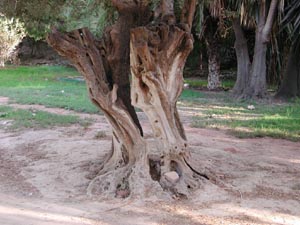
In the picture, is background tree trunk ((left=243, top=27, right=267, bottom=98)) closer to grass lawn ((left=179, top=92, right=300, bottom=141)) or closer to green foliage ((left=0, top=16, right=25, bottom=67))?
grass lawn ((left=179, top=92, right=300, bottom=141))

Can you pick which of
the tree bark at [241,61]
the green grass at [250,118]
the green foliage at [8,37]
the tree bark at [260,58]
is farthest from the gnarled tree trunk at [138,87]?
the green foliage at [8,37]

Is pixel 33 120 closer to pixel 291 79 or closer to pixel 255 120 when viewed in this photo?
pixel 255 120

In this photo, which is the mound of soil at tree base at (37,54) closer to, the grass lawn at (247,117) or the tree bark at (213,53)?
the tree bark at (213,53)

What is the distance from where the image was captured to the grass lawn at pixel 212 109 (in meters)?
9.30

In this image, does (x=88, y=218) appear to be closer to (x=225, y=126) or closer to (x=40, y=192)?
(x=40, y=192)

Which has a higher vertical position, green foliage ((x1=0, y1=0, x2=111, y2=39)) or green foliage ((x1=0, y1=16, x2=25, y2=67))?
green foliage ((x1=0, y1=16, x2=25, y2=67))

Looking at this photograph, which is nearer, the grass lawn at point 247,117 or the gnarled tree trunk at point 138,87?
the gnarled tree trunk at point 138,87

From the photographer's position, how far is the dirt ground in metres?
4.30

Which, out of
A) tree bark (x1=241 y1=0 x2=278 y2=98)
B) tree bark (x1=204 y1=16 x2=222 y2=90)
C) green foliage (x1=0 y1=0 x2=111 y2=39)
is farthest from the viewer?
tree bark (x1=204 y1=16 x2=222 y2=90)

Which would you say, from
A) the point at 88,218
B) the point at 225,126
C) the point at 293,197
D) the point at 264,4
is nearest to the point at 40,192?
the point at 88,218

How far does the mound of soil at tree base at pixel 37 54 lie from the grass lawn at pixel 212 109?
12098 mm

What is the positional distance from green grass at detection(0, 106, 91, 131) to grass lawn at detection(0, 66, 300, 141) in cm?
2

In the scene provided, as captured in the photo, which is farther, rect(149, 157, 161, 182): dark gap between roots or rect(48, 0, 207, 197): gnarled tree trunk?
rect(149, 157, 161, 182): dark gap between roots

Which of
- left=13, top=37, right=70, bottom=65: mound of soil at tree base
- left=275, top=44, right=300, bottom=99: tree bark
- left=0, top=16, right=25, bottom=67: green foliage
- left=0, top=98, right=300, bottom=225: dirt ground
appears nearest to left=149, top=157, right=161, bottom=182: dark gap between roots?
left=0, top=98, right=300, bottom=225: dirt ground
